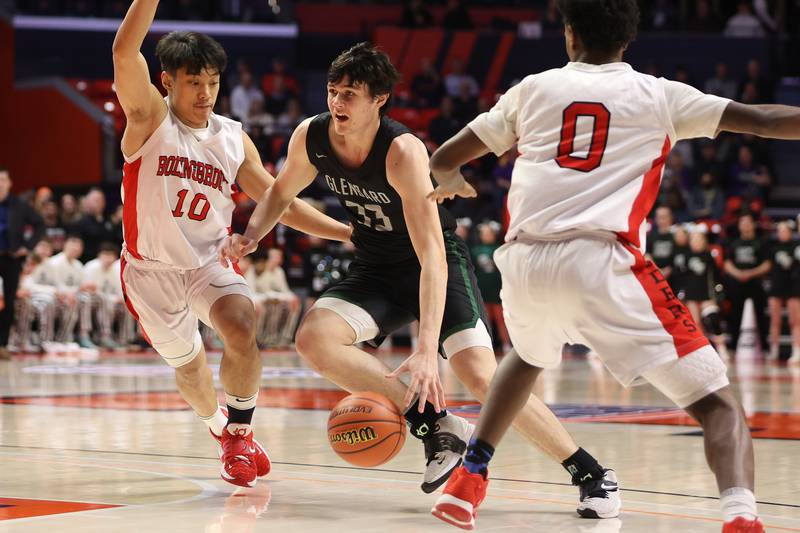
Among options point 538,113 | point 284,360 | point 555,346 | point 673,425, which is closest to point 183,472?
point 555,346

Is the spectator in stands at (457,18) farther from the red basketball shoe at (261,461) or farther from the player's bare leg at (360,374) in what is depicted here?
the player's bare leg at (360,374)

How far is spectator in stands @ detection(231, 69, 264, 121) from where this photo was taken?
69.5ft

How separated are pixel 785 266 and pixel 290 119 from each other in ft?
29.1

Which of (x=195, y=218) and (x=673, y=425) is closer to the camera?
(x=195, y=218)

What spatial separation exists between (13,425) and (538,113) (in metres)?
4.93

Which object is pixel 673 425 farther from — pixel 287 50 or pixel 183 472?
pixel 287 50

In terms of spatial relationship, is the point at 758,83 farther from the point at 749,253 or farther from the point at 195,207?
the point at 195,207

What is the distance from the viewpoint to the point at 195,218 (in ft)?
18.4

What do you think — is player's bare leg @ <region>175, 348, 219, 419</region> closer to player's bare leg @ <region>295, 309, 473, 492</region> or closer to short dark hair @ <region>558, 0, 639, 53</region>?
player's bare leg @ <region>295, 309, 473, 492</region>

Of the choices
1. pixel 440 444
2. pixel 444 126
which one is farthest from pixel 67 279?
pixel 440 444

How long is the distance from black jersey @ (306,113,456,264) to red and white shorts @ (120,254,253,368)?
670 millimetres

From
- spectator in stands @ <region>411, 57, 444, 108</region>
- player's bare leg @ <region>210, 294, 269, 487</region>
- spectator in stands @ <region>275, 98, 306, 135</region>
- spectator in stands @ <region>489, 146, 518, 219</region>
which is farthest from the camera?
spectator in stands @ <region>411, 57, 444, 108</region>

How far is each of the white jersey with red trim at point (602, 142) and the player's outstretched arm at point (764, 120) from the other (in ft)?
0.20

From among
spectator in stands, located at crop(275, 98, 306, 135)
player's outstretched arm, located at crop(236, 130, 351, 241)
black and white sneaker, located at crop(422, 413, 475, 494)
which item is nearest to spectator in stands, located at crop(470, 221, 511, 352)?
spectator in stands, located at crop(275, 98, 306, 135)
